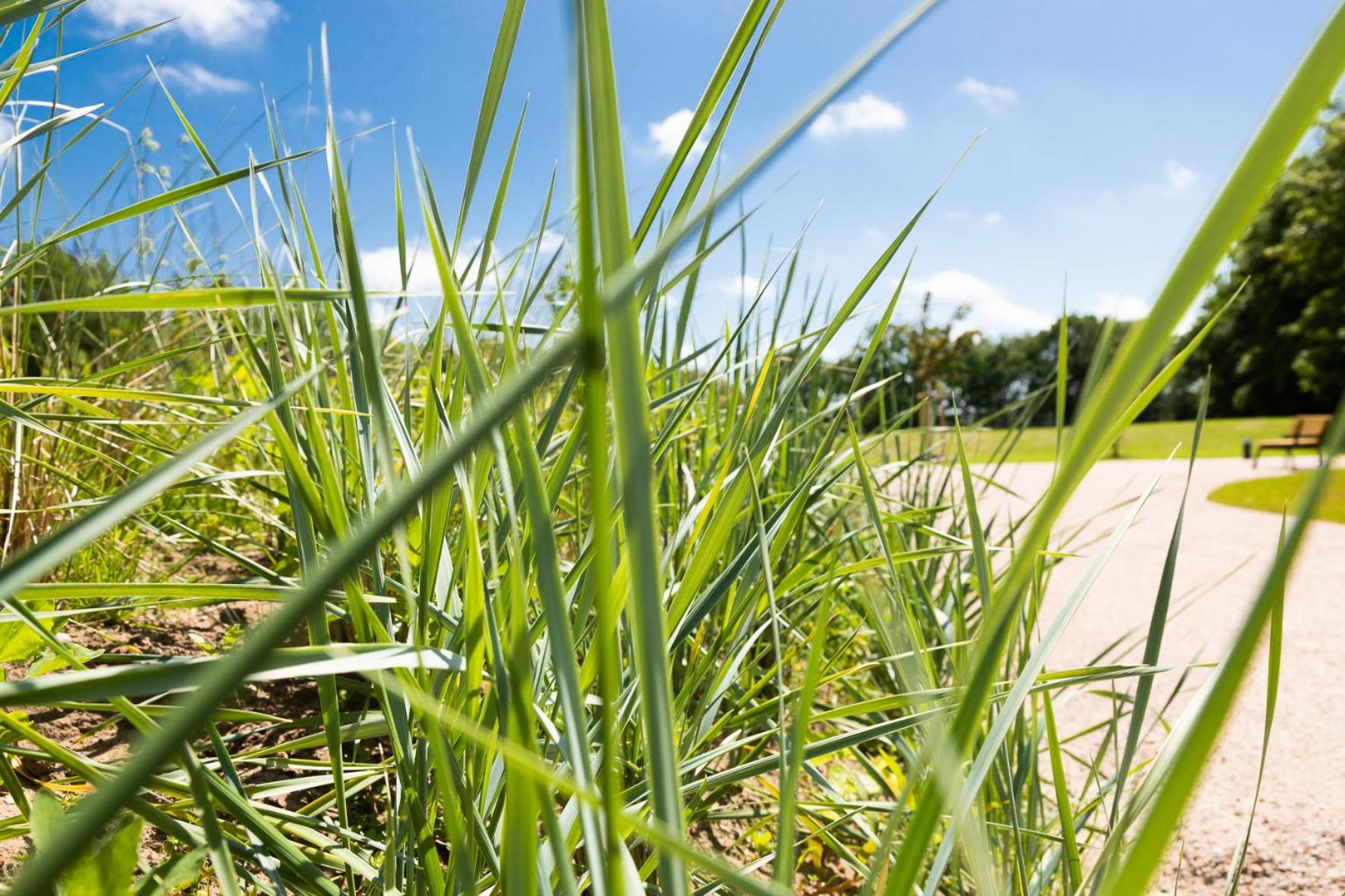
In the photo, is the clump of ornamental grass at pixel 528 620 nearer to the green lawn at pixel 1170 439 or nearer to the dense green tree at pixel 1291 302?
the green lawn at pixel 1170 439

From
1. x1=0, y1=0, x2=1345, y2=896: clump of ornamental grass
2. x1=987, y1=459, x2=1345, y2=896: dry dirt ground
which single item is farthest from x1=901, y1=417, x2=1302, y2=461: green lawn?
x1=0, y1=0, x2=1345, y2=896: clump of ornamental grass

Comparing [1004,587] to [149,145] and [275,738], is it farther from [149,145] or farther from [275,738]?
[149,145]

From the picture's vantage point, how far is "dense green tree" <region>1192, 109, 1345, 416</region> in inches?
660

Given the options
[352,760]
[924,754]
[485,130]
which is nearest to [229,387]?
[352,760]

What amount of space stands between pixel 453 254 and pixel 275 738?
63 cm

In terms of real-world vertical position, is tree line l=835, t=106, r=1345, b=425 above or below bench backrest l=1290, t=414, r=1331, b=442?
above

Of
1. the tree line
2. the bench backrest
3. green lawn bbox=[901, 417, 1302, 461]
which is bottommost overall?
green lawn bbox=[901, 417, 1302, 461]

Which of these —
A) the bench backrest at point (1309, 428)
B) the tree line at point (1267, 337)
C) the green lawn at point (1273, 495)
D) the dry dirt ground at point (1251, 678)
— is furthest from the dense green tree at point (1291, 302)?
the dry dirt ground at point (1251, 678)

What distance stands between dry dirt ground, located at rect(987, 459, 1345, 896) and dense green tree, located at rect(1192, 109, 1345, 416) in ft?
28.7

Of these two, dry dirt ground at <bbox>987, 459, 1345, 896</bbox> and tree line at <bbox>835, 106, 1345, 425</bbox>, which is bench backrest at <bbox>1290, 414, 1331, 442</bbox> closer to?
tree line at <bbox>835, 106, 1345, 425</bbox>

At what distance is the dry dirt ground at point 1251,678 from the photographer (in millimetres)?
1505

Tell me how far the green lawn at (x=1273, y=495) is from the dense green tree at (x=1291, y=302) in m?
5.08

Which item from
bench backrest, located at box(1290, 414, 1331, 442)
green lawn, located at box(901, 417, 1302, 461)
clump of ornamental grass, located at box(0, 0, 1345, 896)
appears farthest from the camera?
green lawn, located at box(901, 417, 1302, 461)

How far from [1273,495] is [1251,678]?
21.0 feet
